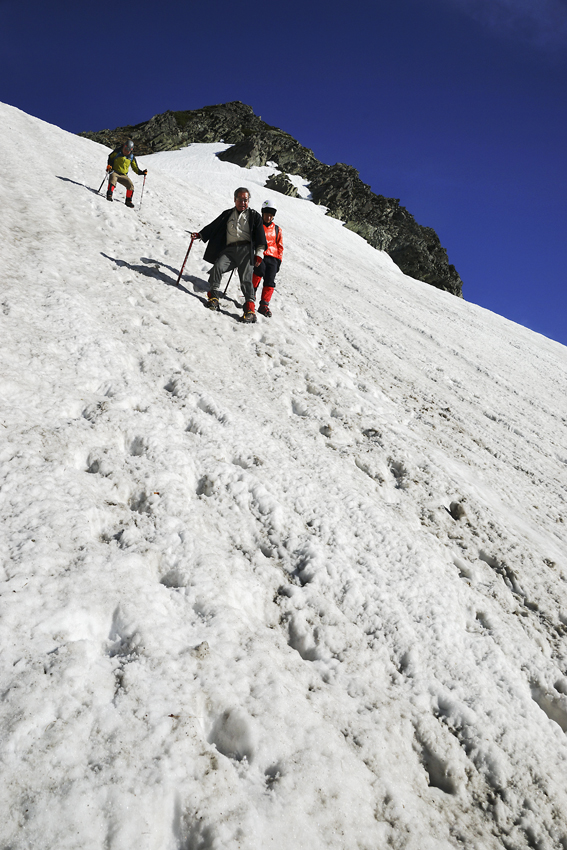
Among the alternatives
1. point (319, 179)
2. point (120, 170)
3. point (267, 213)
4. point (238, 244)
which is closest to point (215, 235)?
point (238, 244)

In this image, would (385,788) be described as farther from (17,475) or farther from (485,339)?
(485,339)

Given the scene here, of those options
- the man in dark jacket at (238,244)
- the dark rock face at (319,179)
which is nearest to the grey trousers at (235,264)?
the man in dark jacket at (238,244)

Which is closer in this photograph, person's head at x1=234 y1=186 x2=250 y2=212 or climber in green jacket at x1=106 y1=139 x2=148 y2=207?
person's head at x1=234 y1=186 x2=250 y2=212

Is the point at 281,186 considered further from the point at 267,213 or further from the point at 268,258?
the point at 268,258

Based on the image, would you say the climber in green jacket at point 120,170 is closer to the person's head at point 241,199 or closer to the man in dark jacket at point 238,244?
the man in dark jacket at point 238,244

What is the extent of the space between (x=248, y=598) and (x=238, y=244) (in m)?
6.17

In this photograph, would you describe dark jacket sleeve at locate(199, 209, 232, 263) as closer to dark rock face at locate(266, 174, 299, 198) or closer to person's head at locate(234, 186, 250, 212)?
person's head at locate(234, 186, 250, 212)

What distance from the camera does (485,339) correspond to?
14.8 metres

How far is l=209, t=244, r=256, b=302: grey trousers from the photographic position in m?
7.57

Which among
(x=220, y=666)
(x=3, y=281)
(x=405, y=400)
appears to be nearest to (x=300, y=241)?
(x=405, y=400)

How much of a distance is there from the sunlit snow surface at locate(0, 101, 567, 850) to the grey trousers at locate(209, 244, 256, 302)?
2.94 ft

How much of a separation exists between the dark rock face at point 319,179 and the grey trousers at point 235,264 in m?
34.6

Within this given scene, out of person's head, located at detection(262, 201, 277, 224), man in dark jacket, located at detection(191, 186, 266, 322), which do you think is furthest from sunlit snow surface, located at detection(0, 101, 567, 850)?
person's head, located at detection(262, 201, 277, 224)

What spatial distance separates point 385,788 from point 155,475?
8.20 ft
